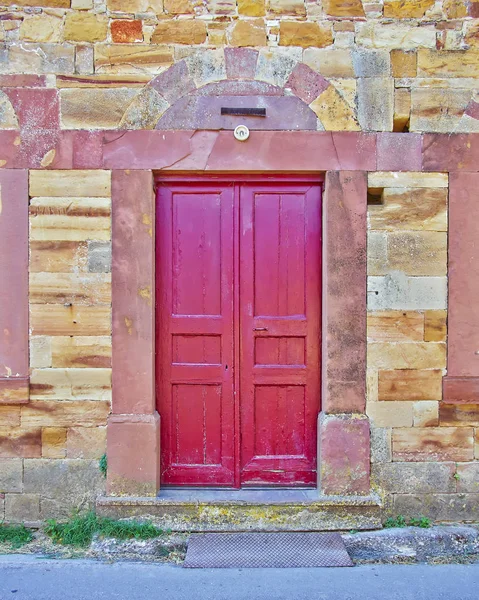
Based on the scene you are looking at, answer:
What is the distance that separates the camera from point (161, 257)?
406 centimetres

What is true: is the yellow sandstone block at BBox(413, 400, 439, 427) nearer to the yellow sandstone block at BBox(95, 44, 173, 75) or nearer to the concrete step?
the concrete step

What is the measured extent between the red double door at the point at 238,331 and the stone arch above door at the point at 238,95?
18.7 inches

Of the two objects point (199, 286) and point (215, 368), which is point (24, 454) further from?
point (199, 286)

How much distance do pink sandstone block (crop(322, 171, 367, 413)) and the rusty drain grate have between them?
0.96m

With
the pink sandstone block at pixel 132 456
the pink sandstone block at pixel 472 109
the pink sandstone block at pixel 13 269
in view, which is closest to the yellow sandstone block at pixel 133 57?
the pink sandstone block at pixel 13 269

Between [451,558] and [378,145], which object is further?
[378,145]

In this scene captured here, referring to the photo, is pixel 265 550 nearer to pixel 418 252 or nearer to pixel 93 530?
pixel 93 530

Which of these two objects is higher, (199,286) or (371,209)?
(371,209)

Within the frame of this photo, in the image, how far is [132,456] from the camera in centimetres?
387

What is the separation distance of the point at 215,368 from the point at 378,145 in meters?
2.17

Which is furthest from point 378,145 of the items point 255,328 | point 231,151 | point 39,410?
point 39,410

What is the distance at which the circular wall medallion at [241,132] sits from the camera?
3.87m

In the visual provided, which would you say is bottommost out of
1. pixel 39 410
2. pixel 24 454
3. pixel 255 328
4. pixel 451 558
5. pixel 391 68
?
pixel 451 558

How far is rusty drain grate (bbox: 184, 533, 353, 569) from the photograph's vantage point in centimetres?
343
